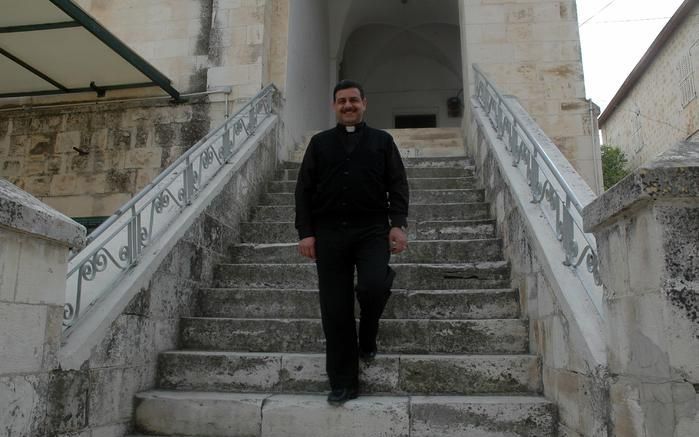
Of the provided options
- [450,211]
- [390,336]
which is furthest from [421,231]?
[390,336]

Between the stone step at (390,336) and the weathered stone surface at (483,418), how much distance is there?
591 mm

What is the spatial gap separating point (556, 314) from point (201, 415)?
77.6 inches

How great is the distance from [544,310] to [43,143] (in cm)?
743

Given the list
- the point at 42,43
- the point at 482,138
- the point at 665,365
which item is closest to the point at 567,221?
the point at 665,365

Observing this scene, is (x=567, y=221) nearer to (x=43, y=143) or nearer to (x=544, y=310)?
(x=544, y=310)

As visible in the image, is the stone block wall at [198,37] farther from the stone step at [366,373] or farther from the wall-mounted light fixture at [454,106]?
the wall-mounted light fixture at [454,106]

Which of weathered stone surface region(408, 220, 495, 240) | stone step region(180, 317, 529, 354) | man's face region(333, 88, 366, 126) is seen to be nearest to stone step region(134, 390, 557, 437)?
stone step region(180, 317, 529, 354)

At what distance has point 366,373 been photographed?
10.4 ft

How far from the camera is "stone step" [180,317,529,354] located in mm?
3439

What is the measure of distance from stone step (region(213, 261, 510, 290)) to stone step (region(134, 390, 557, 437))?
123cm

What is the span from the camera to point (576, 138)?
7.16 meters

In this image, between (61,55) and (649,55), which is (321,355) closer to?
(61,55)

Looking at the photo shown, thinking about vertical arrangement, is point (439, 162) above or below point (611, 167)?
below

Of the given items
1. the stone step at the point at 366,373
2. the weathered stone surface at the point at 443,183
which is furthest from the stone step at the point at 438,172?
the stone step at the point at 366,373
